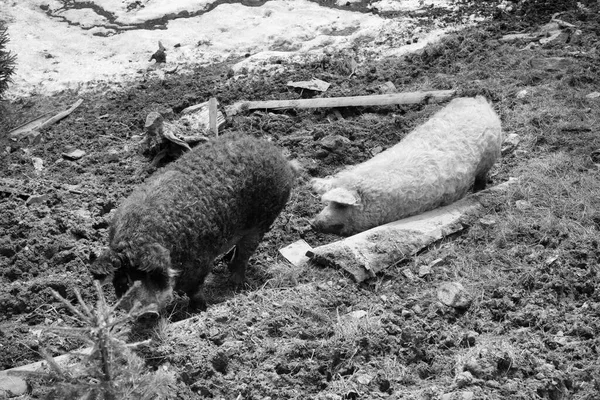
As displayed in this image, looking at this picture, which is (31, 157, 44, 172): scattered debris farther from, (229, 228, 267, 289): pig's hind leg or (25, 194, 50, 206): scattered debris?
(229, 228, 267, 289): pig's hind leg

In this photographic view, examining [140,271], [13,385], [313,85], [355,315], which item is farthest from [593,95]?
[13,385]

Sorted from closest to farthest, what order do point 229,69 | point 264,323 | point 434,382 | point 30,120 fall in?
point 434,382 → point 264,323 → point 30,120 → point 229,69

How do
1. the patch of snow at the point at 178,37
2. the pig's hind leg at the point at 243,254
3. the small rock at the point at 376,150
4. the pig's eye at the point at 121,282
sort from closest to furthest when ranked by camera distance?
the pig's eye at the point at 121,282 → the pig's hind leg at the point at 243,254 → the small rock at the point at 376,150 → the patch of snow at the point at 178,37

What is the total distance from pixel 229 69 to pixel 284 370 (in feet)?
18.7

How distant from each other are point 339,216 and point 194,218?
1696mm

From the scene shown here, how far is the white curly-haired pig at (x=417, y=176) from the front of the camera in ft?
21.8

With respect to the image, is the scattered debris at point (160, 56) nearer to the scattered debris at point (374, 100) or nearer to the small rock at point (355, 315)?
the scattered debris at point (374, 100)

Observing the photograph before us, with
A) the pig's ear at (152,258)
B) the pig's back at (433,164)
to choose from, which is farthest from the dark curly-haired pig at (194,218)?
the pig's back at (433,164)

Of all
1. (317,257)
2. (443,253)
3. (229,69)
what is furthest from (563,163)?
(229,69)

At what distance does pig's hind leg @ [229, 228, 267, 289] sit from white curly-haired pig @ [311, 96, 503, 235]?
0.77 meters

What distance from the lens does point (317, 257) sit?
5.82m

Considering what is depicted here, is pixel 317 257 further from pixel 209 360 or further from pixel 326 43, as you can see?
pixel 326 43

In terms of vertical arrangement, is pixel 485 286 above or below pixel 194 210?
below

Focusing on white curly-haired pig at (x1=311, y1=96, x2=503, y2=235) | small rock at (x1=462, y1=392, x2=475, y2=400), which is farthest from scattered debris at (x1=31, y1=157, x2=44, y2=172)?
small rock at (x1=462, y1=392, x2=475, y2=400)
